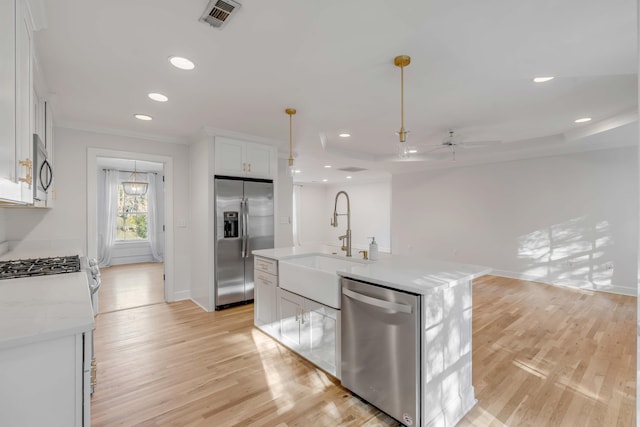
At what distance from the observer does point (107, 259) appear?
715 centimetres

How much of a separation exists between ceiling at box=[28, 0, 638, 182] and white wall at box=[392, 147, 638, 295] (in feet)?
3.90

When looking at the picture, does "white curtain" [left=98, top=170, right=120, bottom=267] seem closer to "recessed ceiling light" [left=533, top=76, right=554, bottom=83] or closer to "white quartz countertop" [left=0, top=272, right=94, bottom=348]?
"white quartz countertop" [left=0, top=272, right=94, bottom=348]

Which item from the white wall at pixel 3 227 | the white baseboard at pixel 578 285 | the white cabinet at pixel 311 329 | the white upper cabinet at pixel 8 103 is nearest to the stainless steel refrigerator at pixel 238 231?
the white cabinet at pixel 311 329

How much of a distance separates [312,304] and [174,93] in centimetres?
235

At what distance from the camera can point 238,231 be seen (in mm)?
4125

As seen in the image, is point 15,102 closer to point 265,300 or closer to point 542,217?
point 265,300

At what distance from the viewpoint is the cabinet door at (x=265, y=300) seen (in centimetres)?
300

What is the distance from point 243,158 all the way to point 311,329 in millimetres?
2704

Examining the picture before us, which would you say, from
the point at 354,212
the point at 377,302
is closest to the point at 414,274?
the point at 377,302

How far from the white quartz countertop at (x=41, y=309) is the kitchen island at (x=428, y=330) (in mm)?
1468

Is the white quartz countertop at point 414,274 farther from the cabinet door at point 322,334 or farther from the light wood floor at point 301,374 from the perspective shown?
the light wood floor at point 301,374

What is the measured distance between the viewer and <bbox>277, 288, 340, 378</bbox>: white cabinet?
2264mm

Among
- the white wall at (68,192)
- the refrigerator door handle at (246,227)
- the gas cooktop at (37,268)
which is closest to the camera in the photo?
the gas cooktop at (37,268)

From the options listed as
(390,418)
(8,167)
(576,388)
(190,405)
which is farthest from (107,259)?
(576,388)
